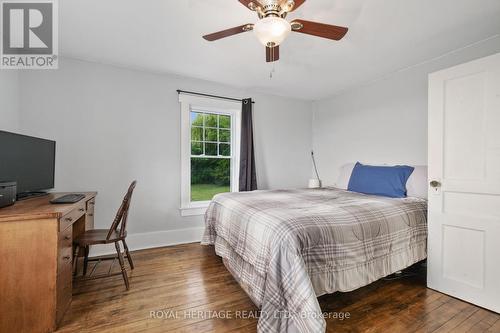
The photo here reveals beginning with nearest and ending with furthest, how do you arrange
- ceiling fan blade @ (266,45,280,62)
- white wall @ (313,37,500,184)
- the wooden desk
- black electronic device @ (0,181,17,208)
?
the wooden desk → black electronic device @ (0,181,17,208) → ceiling fan blade @ (266,45,280,62) → white wall @ (313,37,500,184)

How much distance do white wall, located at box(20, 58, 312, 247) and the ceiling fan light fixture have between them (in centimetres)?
208

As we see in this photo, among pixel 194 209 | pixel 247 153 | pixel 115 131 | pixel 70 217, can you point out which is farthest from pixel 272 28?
pixel 194 209

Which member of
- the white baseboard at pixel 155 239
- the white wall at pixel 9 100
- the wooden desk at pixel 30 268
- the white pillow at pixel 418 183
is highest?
the white wall at pixel 9 100

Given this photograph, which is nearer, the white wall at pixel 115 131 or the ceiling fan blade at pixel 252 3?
the ceiling fan blade at pixel 252 3

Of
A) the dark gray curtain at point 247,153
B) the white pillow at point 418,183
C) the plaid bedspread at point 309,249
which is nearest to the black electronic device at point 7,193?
the plaid bedspread at point 309,249

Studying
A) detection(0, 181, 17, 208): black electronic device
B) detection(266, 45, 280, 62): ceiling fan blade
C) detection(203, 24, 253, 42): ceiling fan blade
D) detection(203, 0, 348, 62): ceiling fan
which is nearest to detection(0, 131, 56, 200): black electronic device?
detection(0, 181, 17, 208): black electronic device

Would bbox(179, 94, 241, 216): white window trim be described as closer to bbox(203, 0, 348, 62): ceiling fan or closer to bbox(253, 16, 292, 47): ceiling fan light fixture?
bbox(203, 0, 348, 62): ceiling fan

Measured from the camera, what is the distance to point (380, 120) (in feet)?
10.6

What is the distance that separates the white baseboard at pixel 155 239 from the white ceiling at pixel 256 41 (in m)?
2.21

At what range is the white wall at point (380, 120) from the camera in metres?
2.73

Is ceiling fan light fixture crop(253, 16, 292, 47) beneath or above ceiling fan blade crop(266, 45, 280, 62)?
beneath

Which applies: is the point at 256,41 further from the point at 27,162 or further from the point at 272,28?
the point at 27,162

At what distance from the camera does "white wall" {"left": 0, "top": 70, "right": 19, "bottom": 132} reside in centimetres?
212

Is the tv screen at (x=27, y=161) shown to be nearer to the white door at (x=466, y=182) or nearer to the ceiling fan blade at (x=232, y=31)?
the ceiling fan blade at (x=232, y=31)
